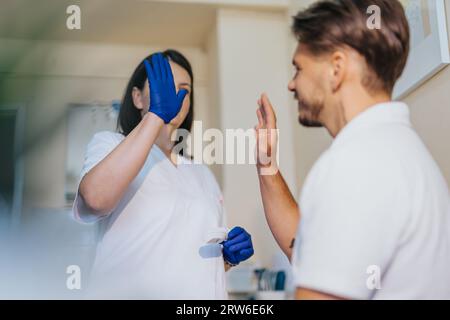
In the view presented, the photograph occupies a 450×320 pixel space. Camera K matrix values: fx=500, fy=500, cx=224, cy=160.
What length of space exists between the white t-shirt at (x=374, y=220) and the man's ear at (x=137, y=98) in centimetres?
41

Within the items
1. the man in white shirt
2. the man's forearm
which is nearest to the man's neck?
the man in white shirt

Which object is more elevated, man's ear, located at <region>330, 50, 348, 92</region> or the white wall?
the white wall

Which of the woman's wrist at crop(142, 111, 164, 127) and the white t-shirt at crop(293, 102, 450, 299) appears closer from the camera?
the white t-shirt at crop(293, 102, 450, 299)

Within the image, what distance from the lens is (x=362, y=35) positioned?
0.57 metres

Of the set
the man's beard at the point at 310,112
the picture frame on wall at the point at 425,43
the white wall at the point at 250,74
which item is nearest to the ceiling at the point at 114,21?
the white wall at the point at 250,74

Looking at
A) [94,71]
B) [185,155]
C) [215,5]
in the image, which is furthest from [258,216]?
[215,5]

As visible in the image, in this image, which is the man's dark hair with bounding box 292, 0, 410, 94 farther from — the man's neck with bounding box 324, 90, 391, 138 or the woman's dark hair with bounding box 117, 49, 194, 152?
the woman's dark hair with bounding box 117, 49, 194, 152

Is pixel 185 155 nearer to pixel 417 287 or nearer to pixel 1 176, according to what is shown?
pixel 1 176

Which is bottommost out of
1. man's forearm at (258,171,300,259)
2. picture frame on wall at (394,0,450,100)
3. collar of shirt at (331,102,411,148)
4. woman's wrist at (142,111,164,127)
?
man's forearm at (258,171,300,259)

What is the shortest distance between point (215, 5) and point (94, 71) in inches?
28.1

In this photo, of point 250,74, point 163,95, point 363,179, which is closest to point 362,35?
point 363,179

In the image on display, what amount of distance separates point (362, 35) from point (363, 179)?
0.60 feet

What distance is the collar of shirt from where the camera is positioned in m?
0.54

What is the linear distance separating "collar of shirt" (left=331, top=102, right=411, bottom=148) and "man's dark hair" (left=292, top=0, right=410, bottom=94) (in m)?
0.03
